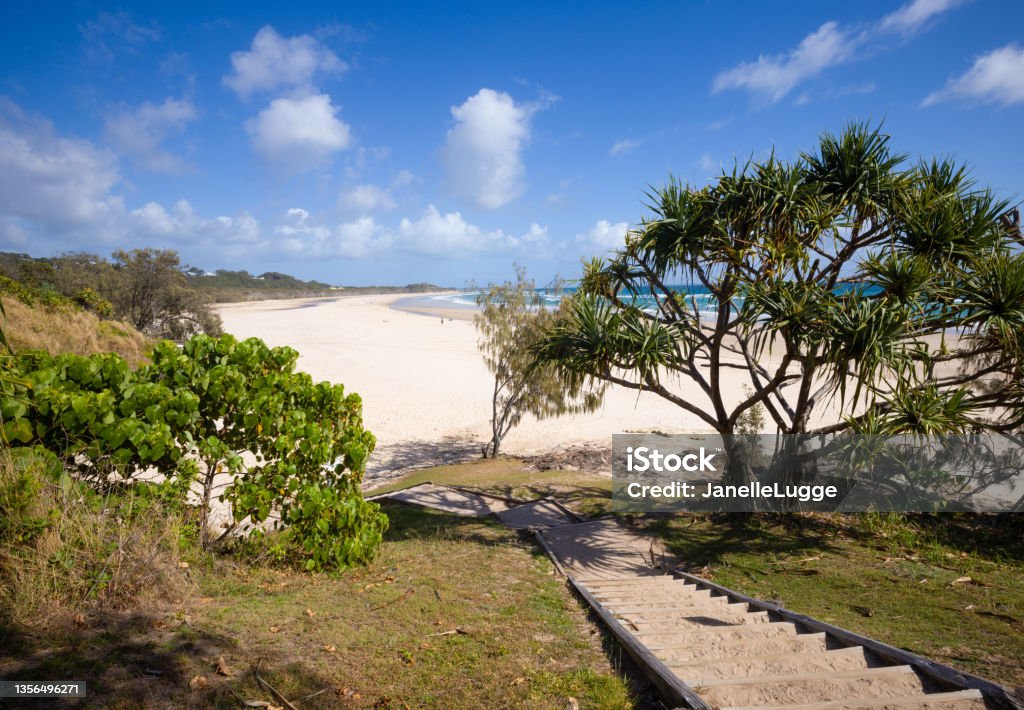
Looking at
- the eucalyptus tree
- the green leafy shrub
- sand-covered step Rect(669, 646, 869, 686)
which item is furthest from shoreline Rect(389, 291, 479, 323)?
sand-covered step Rect(669, 646, 869, 686)

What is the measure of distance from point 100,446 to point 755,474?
9.09 m

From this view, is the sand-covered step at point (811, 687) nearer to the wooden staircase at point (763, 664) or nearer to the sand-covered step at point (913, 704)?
the wooden staircase at point (763, 664)

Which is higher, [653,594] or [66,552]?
[66,552]

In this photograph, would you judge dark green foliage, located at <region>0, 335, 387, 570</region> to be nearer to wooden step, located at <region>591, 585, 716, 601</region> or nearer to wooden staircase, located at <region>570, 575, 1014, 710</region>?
wooden step, located at <region>591, 585, 716, 601</region>

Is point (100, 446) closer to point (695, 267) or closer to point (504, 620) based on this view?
point (504, 620)

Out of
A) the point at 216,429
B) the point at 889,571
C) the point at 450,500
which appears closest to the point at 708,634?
the point at 889,571

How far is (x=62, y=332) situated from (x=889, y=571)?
708 inches

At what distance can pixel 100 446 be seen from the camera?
4570 millimetres

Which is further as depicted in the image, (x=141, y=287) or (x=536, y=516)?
(x=141, y=287)

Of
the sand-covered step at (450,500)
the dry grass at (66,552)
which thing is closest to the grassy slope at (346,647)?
the dry grass at (66,552)

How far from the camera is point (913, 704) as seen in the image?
2.90m

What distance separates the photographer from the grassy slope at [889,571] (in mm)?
4516

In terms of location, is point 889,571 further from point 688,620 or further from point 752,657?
point 752,657

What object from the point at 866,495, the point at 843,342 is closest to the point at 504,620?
the point at 843,342
